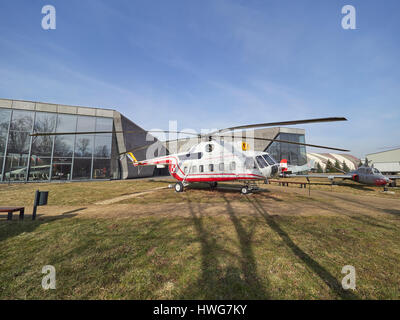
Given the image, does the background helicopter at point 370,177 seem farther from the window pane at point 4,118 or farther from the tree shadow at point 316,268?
the window pane at point 4,118

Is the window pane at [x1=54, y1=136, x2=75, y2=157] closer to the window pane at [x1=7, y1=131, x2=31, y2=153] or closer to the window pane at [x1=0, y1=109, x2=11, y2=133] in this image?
the window pane at [x1=7, y1=131, x2=31, y2=153]

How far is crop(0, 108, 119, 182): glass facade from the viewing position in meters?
21.9

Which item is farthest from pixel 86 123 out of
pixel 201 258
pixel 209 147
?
pixel 201 258

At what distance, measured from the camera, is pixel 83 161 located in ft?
80.9

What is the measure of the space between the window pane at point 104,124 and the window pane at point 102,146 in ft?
5.06

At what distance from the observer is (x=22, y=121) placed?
22797 mm

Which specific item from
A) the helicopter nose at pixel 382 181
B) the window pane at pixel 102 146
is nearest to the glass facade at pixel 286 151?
the helicopter nose at pixel 382 181

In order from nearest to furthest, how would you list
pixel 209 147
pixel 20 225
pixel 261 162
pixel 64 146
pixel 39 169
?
1. pixel 20 225
2. pixel 261 162
3. pixel 209 147
4. pixel 39 169
5. pixel 64 146

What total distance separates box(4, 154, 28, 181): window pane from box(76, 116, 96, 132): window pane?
782 cm

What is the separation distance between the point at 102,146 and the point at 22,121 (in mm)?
10613

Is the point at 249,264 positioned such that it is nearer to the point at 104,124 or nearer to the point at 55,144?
the point at 55,144
